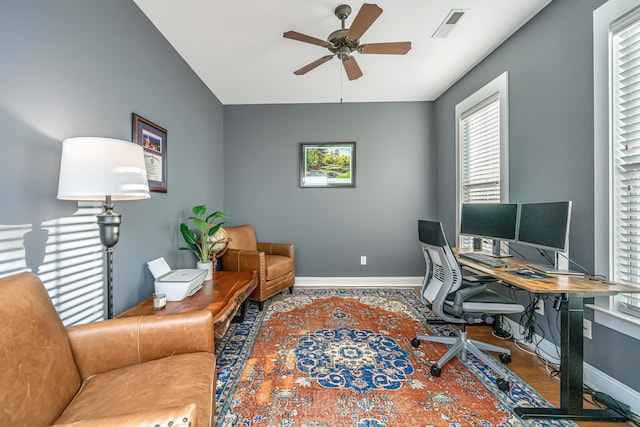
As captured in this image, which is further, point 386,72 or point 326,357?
point 386,72

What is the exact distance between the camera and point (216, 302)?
183cm

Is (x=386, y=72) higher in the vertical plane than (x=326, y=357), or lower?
higher

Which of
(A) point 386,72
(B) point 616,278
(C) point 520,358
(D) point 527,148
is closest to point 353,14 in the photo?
(A) point 386,72

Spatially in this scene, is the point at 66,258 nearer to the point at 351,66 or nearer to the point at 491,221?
the point at 351,66

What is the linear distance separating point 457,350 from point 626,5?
7.63 feet

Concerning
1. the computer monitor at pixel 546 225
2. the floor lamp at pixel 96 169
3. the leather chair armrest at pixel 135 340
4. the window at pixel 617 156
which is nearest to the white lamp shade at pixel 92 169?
the floor lamp at pixel 96 169

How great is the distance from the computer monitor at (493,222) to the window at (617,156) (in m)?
0.49

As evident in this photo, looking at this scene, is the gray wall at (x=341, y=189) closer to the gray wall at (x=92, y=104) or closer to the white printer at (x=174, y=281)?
the gray wall at (x=92, y=104)

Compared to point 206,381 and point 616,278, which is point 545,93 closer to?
point 616,278

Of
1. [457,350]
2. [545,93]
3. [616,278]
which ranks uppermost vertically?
[545,93]

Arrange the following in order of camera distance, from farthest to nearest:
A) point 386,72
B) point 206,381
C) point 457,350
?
1. point 386,72
2. point 457,350
3. point 206,381

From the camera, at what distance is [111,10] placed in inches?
67.7

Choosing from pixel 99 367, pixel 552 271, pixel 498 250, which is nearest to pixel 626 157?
pixel 552 271

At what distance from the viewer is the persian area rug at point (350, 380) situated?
1.45m
